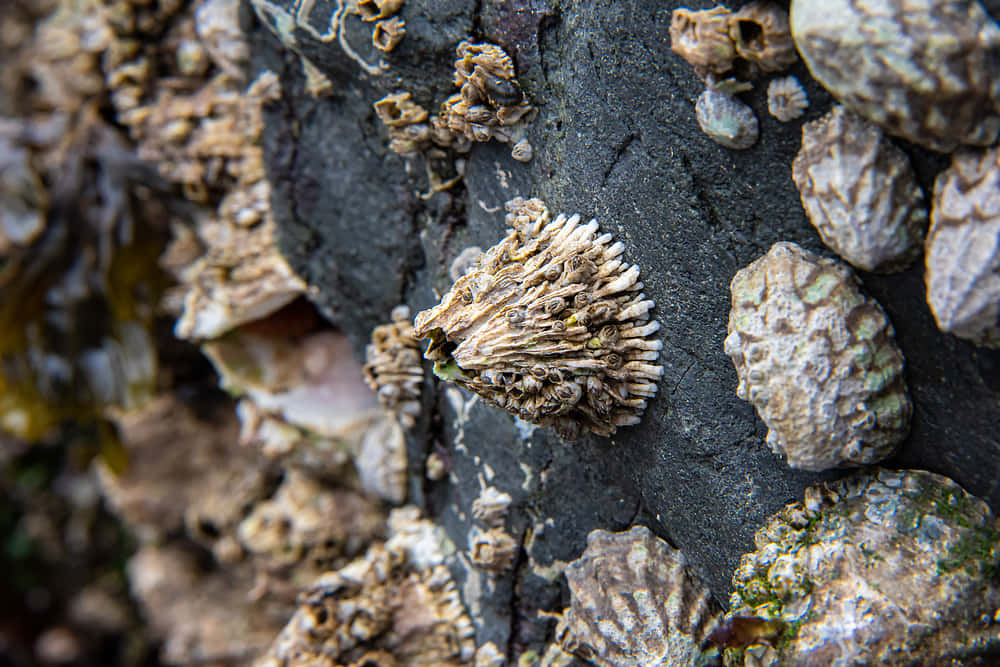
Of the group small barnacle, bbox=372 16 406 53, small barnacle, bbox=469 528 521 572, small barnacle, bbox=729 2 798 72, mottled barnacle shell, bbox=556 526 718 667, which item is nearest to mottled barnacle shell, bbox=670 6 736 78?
small barnacle, bbox=729 2 798 72

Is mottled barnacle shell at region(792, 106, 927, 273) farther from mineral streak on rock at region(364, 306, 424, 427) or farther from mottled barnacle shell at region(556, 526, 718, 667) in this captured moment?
mineral streak on rock at region(364, 306, 424, 427)

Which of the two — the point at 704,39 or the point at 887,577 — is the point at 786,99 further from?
the point at 887,577

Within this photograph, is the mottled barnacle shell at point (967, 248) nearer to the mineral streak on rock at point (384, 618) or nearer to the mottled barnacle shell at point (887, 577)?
the mottled barnacle shell at point (887, 577)

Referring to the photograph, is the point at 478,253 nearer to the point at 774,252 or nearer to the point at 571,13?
the point at 571,13

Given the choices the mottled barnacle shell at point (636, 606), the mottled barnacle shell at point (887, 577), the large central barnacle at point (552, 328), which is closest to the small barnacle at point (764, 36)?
the large central barnacle at point (552, 328)

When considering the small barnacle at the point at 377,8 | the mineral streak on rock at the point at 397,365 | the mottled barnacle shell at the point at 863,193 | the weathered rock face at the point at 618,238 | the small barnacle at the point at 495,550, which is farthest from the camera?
the mineral streak on rock at the point at 397,365

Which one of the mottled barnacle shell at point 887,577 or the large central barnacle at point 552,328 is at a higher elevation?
the large central barnacle at point 552,328

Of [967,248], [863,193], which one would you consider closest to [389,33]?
[863,193]
